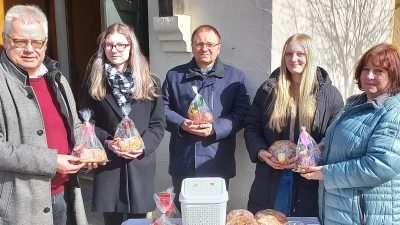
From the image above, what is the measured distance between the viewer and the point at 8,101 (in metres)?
2.07

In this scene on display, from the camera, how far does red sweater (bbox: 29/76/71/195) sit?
2.25 m

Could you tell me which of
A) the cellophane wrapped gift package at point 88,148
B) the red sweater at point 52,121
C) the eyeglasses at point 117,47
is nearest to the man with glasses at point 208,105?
the eyeglasses at point 117,47

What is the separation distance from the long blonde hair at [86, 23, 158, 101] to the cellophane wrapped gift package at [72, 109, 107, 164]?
1.00 ft

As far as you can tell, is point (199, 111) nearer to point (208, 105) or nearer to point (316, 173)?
point (208, 105)

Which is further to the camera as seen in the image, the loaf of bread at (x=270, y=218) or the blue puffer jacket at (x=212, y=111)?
the blue puffer jacket at (x=212, y=111)

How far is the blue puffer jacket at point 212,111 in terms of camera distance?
10.2 ft

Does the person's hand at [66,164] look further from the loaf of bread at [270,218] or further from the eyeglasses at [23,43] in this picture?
the loaf of bread at [270,218]

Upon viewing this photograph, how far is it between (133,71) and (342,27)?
129 inches

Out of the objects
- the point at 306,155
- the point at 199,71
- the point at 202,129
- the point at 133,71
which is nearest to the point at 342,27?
the point at 199,71

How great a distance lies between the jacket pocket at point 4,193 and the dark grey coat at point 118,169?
28.2 inches

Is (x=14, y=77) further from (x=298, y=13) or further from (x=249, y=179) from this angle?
(x=298, y=13)

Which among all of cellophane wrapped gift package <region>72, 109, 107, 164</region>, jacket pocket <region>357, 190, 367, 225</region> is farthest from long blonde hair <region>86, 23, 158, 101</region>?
jacket pocket <region>357, 190, 367, 225</region>

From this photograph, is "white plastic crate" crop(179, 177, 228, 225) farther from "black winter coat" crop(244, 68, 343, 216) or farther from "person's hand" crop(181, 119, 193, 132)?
"person's hand" crop(181, 119, 193, 132)

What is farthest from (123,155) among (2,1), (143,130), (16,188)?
(2,1)
